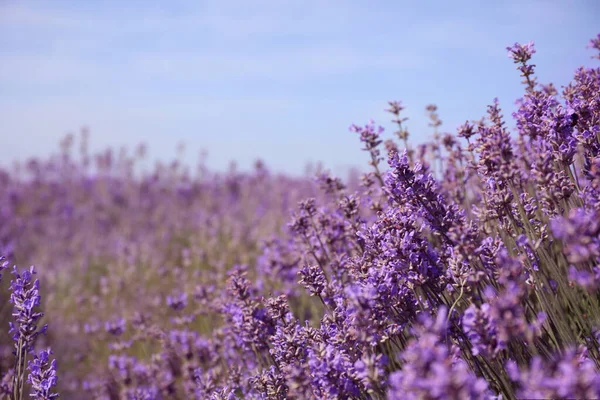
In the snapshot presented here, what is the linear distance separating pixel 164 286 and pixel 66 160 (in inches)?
→ 453

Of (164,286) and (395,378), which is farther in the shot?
(164,286)

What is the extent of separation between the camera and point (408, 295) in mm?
2264

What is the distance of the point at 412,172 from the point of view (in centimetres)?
235

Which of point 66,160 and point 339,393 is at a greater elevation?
point 66,160

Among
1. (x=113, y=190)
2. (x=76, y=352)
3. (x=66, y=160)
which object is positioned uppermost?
(x=66, y=160)

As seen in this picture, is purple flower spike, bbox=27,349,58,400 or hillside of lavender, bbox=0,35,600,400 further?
purple flower spike, bbox=27,349,58,400

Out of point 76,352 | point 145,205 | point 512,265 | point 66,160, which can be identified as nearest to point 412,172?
point 512,265

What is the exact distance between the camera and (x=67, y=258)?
36.1ft

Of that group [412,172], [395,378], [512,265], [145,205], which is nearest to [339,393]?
[395,378]

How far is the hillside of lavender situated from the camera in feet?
5.16

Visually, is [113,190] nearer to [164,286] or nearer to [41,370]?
[164,286]

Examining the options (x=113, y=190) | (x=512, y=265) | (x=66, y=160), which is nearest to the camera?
(x=512, y=265)

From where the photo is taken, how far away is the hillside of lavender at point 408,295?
1571mm

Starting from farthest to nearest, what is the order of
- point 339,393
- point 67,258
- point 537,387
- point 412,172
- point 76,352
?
1. point 67,258
2. point 76,352
3. point 412,172
4. point 339,393
5. point 537,387
